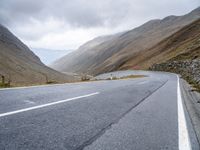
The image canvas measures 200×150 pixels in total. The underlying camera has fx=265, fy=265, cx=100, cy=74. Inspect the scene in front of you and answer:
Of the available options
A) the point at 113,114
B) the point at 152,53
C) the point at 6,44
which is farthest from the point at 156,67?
the point at 113,114

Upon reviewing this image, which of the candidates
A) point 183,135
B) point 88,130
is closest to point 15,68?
point 88,130

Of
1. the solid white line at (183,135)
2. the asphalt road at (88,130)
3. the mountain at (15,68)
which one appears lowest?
the solid white line at (183,135)

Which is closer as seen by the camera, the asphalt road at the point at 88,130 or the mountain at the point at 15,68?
the asphalt road at the point at 88,130

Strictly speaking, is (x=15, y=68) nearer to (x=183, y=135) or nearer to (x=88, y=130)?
(x=88, y=130)

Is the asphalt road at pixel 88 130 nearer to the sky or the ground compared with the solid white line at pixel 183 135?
nearer to the sky

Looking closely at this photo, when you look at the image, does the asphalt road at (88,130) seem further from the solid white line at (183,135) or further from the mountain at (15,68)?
the mountain at (15,68)

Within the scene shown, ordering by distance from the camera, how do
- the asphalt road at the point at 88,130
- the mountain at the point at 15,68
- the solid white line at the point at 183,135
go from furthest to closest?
the mountain at the point at 15,68, the solid white line at the point at 183,135, the asphalt road at the point at 88,130

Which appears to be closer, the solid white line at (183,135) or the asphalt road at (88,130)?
the asphalt road at (88,130)

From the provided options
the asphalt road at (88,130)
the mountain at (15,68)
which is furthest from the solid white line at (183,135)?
the mountain at (15,68)

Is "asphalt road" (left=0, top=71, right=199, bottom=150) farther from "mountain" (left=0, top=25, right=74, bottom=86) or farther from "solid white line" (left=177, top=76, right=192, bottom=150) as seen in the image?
"mountain" (left=0, top=25, right=74, bottom=86)

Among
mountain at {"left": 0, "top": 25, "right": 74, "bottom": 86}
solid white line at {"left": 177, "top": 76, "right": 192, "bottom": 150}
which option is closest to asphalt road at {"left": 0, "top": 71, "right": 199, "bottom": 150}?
solid white line at {"left": 177, "top": 76, "right": 192, "bottom": 150}

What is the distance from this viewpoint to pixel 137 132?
460cm

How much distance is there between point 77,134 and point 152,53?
366ft

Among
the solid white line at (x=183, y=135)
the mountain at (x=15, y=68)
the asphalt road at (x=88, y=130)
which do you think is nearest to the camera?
the asphalt road at (x=88, y=130)
